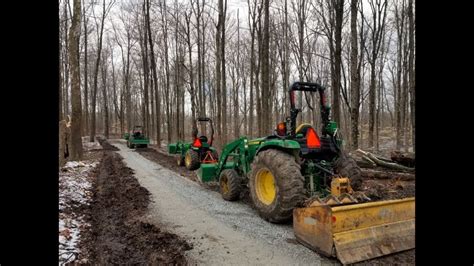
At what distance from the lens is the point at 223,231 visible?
4.82 metres

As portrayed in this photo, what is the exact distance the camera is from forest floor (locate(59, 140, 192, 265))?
152 inches

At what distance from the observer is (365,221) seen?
3809mm

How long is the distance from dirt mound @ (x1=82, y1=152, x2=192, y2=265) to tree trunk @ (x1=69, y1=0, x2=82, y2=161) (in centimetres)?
619

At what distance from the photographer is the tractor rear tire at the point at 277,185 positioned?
4691 millimetres

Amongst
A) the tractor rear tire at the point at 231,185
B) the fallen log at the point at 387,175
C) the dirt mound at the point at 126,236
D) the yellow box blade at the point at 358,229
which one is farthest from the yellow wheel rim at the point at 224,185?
the fallen log at the point at 387,175

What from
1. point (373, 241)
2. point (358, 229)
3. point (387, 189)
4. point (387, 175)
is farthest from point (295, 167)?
point (387, 175)

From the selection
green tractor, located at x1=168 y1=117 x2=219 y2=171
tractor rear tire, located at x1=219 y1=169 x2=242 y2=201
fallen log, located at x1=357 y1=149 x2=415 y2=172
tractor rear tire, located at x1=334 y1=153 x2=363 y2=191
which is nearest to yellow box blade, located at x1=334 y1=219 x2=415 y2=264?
tractor rear tire, located at x1=334 y1=153 x2=363 y2=191

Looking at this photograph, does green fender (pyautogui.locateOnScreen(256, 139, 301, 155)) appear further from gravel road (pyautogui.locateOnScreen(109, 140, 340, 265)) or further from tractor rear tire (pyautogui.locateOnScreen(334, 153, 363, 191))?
gravel road (pyautogui.locateOnScreen(109, 140, 340, 265))

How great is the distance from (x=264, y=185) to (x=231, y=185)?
1233 mm

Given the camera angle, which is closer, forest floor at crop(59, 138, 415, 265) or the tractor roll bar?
forest floor at crop(59, 138, 415, 265)
